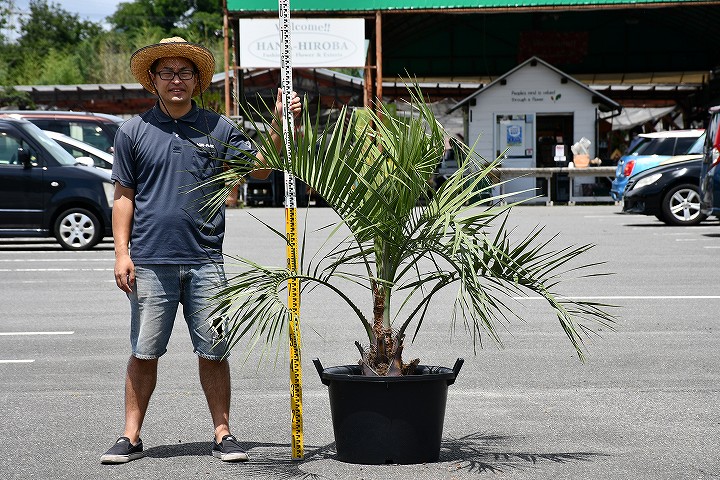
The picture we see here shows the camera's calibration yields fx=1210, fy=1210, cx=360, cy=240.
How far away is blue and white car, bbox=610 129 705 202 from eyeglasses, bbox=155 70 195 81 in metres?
19.4

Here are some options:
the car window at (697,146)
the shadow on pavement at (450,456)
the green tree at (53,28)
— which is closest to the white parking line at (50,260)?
the shadow on pavement at (450,456)

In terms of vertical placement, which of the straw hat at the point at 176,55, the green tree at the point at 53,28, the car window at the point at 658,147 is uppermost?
the green tree at the point at 53,28

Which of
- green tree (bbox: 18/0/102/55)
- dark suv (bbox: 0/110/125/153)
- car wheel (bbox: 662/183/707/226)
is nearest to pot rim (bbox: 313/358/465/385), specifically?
dark suv (bbox: 0/110/125/153)

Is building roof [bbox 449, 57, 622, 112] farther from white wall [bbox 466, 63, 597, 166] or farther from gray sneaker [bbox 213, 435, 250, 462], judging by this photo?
gray sneaker [bbox 213, 435, 250, 462]

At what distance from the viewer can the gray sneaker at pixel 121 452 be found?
5840mm

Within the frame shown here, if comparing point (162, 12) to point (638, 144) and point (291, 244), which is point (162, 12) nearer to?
point (638, 144)

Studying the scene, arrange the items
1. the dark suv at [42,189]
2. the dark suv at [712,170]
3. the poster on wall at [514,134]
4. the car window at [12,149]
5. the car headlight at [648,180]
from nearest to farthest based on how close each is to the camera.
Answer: the dark suv at [42,189], the car window at [12,149], the dark suv at [712,170], the car headlight at [648,180], the poster on wall at [514,134]

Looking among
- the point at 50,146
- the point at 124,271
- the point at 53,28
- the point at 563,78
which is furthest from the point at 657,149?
the point at 53,28

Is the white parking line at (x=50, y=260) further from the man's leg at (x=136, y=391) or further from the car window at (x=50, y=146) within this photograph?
the man's leg at (x=136, y=391)

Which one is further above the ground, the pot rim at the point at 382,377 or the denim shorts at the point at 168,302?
the denim shorts at the point at 168,302

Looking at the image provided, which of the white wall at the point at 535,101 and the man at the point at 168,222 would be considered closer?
the man at the point at 168,222

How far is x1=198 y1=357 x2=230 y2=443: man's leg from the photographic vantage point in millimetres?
5930

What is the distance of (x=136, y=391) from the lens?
5.90 m

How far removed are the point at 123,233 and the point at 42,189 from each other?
12.8 meters
